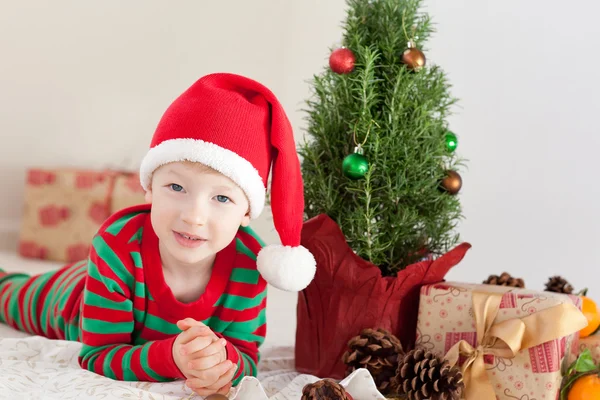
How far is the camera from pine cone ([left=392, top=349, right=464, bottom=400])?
3.49 feet

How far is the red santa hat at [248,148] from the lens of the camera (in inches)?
41.1

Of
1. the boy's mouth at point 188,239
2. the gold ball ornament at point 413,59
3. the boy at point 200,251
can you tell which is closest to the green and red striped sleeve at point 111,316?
the boy at point 200,251

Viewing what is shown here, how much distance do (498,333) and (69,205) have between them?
1.75 meters

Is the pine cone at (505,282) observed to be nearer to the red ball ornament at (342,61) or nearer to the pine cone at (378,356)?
the pine cone at (378,356)

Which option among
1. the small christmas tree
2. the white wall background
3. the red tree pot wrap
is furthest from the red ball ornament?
the white wall background

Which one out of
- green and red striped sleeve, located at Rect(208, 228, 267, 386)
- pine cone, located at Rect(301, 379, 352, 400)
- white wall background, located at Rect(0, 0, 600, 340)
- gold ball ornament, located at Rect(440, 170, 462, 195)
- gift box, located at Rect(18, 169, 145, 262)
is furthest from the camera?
gift box, located at Rect(18, 169, 145, 262)

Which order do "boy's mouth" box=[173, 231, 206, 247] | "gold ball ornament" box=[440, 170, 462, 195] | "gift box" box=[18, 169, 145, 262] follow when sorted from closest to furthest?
1. "boy's mouth" box=[173, 231, 206, 247]
2. "gold ball ornament" box=[440, 170, 462, 195]
3. "gift box" box=[18, 169, 145, 262]

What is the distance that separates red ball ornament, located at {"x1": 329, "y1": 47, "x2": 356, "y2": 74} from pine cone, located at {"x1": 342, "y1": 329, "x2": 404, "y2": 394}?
17.6 inches

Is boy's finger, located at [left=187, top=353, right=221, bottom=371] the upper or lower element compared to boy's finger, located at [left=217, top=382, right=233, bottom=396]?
upper

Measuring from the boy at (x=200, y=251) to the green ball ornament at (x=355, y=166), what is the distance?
0.12 metres

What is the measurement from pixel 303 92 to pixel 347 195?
135 centimetres

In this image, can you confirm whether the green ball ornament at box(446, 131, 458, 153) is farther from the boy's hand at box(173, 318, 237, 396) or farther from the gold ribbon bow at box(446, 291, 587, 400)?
the boy's hand at box(173, 318, 237, 396)

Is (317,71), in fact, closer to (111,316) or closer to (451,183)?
(451,183)

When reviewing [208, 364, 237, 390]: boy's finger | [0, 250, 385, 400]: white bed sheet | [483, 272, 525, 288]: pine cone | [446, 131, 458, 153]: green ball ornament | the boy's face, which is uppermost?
[446, 131, 458, 153]: green ball ornament
